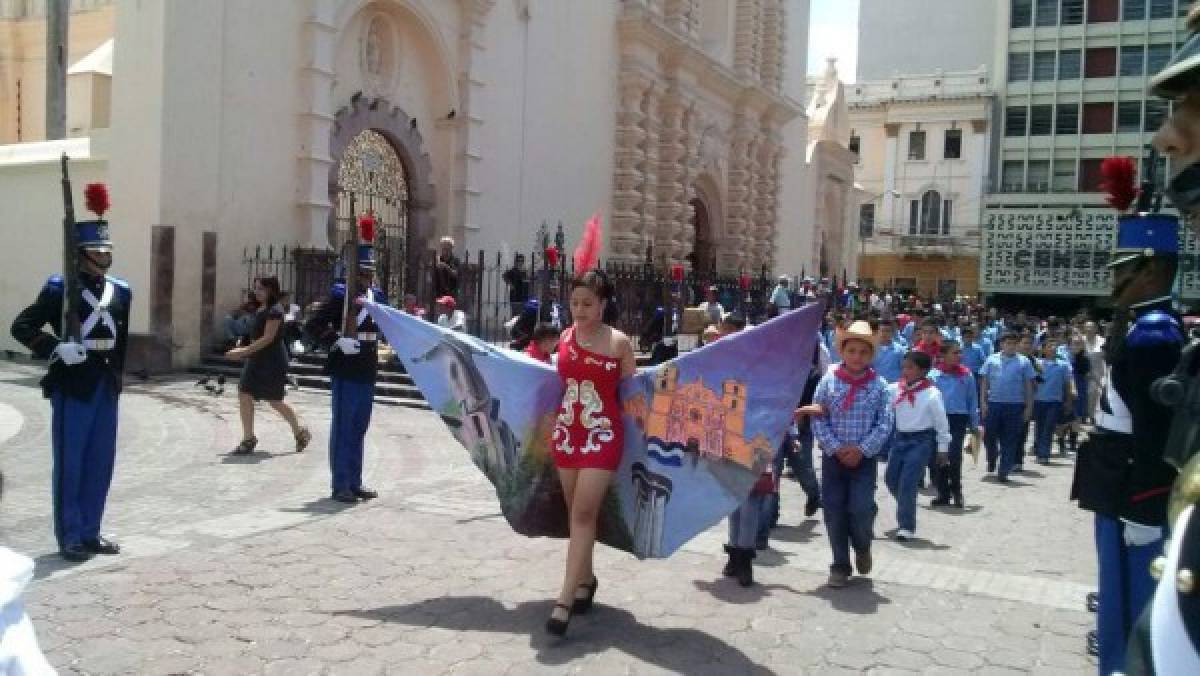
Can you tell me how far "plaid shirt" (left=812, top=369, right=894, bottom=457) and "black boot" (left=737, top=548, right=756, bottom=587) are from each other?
83cm

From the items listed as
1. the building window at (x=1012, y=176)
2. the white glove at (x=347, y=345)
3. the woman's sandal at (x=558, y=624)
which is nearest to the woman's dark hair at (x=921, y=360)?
the white glove at (x=347, y=345)

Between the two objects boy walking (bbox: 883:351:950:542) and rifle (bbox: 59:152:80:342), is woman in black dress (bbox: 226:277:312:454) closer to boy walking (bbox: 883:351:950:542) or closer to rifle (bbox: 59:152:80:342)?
rifle (bbox: 59:152:80:342)

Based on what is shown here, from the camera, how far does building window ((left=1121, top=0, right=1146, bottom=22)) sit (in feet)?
164

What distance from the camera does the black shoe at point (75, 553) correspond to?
6180 mm

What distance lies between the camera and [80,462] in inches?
249

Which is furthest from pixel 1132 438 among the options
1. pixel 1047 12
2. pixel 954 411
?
pixel 1047 12

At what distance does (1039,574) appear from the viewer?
725cm

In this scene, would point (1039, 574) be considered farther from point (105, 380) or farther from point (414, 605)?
point (105, 380)

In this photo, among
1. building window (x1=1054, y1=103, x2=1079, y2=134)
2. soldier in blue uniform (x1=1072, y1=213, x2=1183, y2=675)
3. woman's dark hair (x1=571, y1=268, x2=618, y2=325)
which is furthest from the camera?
building window (x1=1054, y1=103, x2=1079, y2=134)

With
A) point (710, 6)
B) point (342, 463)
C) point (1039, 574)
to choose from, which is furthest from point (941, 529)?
point (710, 6)

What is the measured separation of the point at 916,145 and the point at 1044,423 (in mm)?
42708

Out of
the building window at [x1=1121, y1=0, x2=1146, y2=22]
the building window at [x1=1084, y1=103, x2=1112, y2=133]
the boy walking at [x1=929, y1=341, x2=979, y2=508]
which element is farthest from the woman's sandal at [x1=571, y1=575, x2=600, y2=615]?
the building window at [x1=1121, y1=0, x2=1146, y2=22]

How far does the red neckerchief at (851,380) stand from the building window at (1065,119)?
167 ft

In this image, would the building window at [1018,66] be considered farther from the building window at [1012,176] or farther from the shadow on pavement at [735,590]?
the shadow on pavement at [735,590]
